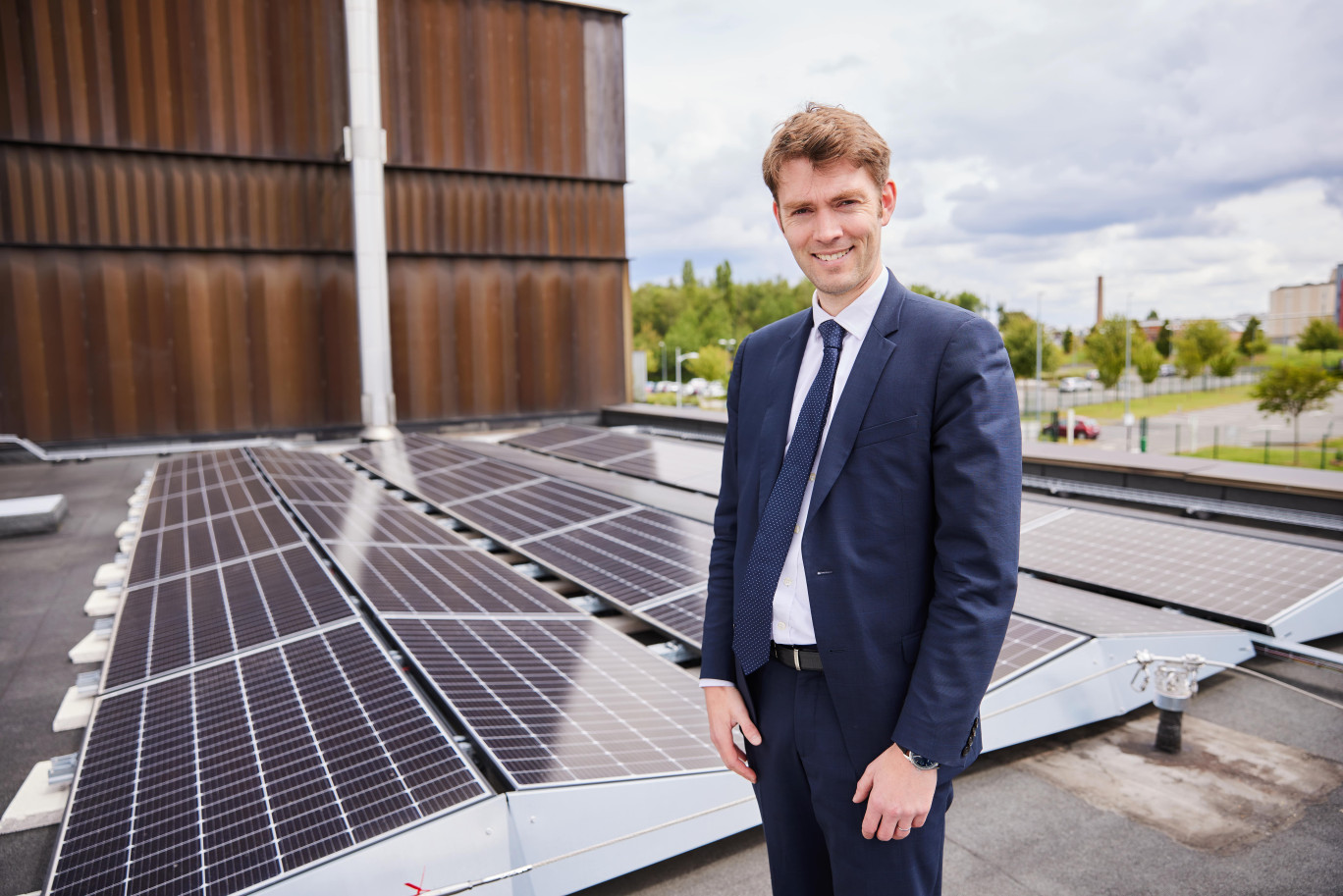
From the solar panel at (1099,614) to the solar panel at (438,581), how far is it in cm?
339

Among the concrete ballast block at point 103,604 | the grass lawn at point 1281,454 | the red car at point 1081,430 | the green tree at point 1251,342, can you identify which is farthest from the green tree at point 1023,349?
the concrete ballast block at point 103,604

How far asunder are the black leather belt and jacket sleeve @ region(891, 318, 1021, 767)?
28 centimetres

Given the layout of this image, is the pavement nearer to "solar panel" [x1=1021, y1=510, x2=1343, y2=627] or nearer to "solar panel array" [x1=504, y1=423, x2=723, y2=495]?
"solar panel" [x1=1021, y1=510, x2=1343, y2=627]

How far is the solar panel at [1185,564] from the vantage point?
6395 mm

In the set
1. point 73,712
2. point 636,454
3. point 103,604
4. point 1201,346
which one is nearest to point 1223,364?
point 1201,346

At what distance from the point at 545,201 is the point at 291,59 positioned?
7.04m

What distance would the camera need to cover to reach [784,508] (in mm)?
2363

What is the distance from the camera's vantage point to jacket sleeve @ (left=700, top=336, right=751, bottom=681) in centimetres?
263

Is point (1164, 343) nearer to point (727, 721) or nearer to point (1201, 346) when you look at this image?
point (1201, 346)

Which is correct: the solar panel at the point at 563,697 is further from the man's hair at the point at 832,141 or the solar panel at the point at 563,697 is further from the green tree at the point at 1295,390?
the green tree at the point at 1295,390

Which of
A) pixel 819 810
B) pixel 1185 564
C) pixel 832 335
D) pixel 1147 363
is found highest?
pixel 832 335

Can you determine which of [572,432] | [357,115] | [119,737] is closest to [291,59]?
[357,115]

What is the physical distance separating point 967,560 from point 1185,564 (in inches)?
244

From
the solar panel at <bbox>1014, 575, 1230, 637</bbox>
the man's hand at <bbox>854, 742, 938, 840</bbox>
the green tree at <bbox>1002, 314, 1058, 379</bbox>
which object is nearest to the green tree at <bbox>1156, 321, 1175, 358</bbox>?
the green tree at <bbox>1002, 314, 1058, 379</bbox>
